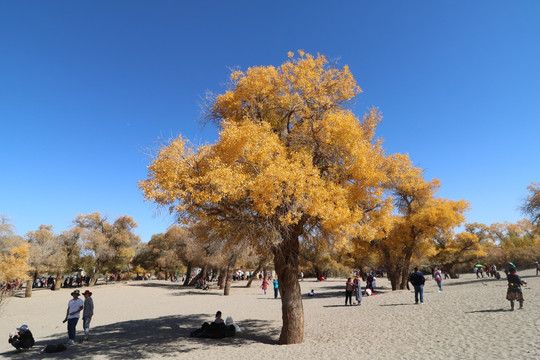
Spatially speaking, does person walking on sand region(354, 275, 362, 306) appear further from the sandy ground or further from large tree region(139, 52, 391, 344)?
large tree region(139, 52, 391, 344)

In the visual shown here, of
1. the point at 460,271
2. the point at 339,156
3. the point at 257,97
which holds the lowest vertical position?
the point at 460,271

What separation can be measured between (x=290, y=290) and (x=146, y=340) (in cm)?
637

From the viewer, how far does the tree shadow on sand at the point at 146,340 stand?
9891mm

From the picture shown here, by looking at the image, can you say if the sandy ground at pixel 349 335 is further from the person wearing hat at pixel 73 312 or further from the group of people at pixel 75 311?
the person wearing hat at pixel 73 312

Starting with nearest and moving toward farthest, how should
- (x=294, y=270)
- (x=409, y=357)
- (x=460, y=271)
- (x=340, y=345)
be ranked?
(x=409, y=357), (x=340, y=345), (x=294, y=270), (x=460, y=271)

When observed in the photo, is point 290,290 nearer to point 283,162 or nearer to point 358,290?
point 283,162

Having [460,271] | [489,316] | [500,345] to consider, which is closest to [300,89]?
[500,345]

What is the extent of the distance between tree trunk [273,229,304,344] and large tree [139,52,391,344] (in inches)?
1.4

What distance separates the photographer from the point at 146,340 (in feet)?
38.6

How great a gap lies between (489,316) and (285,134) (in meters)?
9.94

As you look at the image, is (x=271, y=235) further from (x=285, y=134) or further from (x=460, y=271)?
(x=460, y=271)

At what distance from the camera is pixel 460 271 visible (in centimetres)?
5925

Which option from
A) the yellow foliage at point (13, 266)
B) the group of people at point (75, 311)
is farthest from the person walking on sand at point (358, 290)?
the yellow foliage at point (13, 266)

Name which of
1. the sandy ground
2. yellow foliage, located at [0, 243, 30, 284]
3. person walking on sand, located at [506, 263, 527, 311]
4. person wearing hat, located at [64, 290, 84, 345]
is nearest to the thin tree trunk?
the sandy ground
